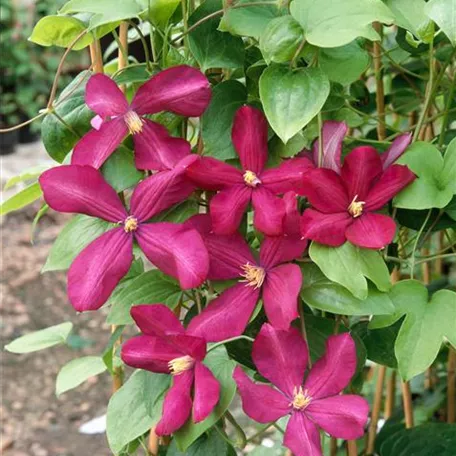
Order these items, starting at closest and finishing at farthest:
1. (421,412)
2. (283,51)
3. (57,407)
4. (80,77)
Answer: (283,51) → (80,77) → (421,412) → (57,407)

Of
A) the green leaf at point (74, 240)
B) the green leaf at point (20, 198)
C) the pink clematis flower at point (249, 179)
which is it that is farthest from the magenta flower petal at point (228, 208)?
the green leaf at point (20, 198)

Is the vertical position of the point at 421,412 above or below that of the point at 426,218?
Answer: below

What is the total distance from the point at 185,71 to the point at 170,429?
10.2 inches

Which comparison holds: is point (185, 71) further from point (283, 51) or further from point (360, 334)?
point (360, 334)

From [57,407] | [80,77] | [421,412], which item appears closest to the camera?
[80,77]

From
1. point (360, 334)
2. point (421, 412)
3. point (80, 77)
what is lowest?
point (421, 412)

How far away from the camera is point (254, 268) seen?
64 cm

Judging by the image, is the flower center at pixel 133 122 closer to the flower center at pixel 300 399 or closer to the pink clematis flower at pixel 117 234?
the pink clematis flower at pixel 117 234

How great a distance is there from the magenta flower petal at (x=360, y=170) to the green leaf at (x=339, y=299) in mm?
66

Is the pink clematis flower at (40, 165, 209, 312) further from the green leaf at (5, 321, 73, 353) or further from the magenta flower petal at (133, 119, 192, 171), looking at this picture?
the green leaf at (5, 321, 73, 353)

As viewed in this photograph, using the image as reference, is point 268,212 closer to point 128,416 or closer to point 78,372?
point 128,416

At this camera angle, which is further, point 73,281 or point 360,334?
point 360,334

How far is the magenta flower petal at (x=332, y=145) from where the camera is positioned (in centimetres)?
65

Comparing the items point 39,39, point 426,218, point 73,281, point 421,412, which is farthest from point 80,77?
point 421,412
